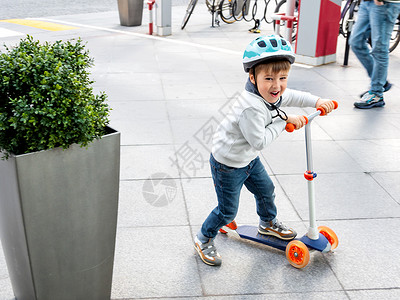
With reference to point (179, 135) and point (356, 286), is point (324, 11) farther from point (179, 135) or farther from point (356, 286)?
point (356, 286)

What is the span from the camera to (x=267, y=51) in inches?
107

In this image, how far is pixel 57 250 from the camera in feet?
8.04

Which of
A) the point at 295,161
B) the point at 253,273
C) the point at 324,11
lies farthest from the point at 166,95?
the point at 253,273

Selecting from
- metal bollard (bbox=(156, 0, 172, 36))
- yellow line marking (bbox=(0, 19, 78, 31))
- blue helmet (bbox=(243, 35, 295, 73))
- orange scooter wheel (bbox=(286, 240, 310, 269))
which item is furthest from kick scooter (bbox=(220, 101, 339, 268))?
yellow line marking (bbox=(0, 19, 78, 31))

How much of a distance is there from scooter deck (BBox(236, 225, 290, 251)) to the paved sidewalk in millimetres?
64

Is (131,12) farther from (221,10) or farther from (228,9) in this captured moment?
(228,9)

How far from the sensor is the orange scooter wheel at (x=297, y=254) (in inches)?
124

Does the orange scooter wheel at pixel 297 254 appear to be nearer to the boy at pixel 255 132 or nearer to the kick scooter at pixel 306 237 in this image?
the kick scooter at pixel 306 237

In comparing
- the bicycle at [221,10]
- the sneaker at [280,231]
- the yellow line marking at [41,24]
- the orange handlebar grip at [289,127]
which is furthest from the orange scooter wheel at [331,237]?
the yellow line marking at [41,24]

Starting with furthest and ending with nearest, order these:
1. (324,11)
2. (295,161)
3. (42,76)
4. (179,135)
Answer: (324,11), (179,135), (295,161), (42,76)

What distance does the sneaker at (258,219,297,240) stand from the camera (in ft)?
11.2

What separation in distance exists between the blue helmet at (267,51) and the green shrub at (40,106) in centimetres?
95

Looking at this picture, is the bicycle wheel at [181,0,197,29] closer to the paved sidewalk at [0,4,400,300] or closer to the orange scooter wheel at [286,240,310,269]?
the paved sidewalk at [0,4,400,300]

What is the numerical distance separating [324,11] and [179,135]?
4.00 m
